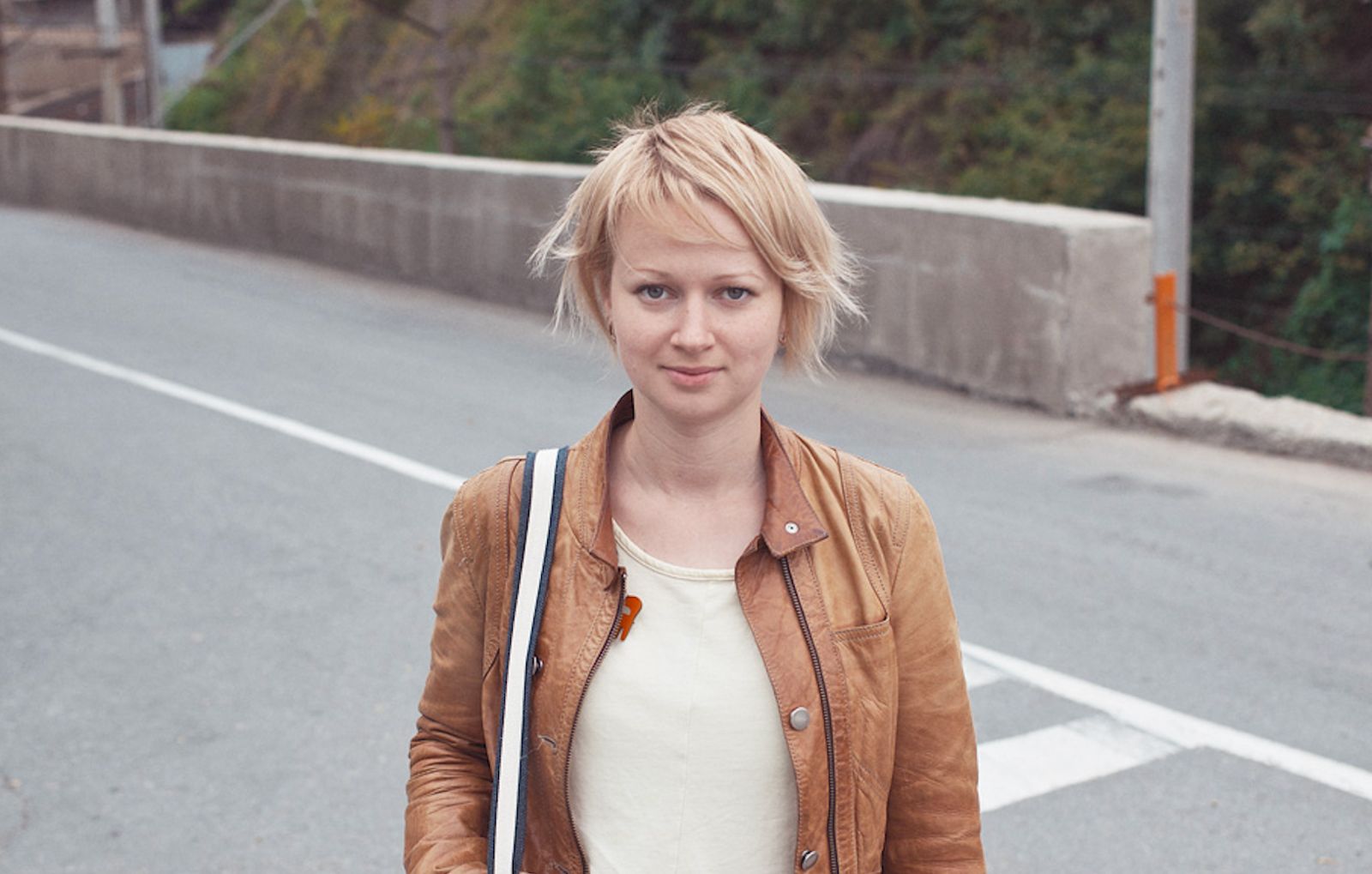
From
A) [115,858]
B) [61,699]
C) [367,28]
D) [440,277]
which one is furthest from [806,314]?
[367,28]

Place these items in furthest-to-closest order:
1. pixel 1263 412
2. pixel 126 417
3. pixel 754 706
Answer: pixel 126 417
pixel 1263 412
pixel 754 706

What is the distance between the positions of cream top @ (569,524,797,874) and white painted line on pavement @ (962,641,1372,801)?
3517 millimetres

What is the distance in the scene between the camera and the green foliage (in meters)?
18.9

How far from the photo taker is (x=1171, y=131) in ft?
38.0

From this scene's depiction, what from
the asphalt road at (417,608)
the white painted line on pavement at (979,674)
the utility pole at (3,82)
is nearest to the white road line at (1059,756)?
the asphalt road at (417,608)

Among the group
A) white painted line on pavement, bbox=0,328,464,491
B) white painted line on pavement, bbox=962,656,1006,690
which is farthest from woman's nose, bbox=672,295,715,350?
white painted line on pavement, bbox=0,328,464,491

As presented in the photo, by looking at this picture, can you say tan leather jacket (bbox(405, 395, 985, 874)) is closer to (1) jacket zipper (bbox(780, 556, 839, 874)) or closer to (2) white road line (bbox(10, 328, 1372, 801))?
(1) jacket zipper (bbox(780, 556, 839, 874))

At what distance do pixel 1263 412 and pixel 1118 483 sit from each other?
4.30 feet

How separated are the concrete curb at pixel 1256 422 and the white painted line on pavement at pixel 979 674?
12.1ft

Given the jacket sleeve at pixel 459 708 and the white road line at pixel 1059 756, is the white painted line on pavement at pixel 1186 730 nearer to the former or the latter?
the white road line at pixel 1059 756

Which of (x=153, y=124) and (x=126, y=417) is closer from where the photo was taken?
(x=126, y=417)

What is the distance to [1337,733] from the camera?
560cm

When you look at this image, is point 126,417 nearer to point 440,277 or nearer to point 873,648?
point 440,277

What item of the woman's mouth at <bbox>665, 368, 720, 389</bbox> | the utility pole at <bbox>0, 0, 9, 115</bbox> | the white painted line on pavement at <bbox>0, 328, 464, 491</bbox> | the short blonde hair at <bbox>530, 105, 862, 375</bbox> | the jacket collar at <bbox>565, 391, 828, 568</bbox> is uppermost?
the utility pole at <bbox>0, 0, 9, 115</bbox>
